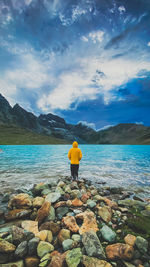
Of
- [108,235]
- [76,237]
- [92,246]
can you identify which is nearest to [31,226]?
[76,237]

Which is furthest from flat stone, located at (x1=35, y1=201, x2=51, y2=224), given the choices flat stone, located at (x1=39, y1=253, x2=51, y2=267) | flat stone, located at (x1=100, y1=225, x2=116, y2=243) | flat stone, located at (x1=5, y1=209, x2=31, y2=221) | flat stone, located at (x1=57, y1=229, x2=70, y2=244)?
flat stone, located at (x1=100, y1=225, x2=116, y2=243)

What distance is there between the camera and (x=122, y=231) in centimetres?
505

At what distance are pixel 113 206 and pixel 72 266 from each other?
14.9ft

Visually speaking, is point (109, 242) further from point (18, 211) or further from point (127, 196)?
point (127, 196)

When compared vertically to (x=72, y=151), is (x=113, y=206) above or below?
below

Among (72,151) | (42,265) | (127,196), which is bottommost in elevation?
(127,196)

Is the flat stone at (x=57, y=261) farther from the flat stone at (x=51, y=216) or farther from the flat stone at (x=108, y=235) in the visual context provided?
the flat stone at (x=51, y=216)

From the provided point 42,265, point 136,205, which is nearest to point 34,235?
point 42,265

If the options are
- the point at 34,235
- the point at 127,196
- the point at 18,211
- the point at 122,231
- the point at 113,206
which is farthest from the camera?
the point at 127,196

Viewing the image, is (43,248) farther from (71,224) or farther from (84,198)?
(84,198)

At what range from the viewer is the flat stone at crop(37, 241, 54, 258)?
3.84m

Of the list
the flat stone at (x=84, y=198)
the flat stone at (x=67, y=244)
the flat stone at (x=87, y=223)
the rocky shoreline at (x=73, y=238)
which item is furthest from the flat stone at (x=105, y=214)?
the flat stone at (x=67, y=244)

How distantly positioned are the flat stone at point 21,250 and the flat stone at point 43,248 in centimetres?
38

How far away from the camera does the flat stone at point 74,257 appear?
3399 mm
